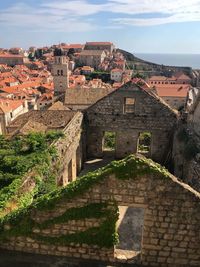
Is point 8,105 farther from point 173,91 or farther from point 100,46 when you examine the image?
point 100,46

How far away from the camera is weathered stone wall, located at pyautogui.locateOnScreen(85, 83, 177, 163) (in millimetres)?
20266

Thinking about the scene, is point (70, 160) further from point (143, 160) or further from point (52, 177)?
point (143, 160)

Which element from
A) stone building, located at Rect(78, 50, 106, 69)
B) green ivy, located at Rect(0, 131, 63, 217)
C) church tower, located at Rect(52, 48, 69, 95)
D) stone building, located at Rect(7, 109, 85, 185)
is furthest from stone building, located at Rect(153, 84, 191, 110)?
green ivy, located at Rect(0, 131, 63, 217)

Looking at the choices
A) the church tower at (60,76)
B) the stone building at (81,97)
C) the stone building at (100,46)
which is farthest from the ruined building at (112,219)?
the stone building at (100,46)

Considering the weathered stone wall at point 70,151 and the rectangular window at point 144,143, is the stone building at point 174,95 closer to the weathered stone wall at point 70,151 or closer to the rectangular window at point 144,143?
the rectangular window at point 144,143

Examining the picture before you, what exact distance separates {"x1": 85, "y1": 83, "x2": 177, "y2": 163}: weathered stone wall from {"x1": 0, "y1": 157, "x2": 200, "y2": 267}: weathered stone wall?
13255 mm

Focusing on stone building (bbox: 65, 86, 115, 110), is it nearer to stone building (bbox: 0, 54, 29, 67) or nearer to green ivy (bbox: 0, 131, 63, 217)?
green ivy (bbox: 0, 131, 63, 217)

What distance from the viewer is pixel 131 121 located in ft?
68.5

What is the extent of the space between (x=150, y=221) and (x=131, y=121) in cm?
1351

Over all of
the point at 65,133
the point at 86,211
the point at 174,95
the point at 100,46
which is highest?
the point at 100,46

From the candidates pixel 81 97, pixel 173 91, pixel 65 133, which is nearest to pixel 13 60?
pixel 173 91

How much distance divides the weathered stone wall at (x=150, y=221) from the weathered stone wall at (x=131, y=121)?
522 inches

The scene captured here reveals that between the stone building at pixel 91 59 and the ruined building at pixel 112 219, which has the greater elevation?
the stone building at pixel 91 59

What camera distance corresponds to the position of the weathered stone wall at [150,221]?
748 cm
